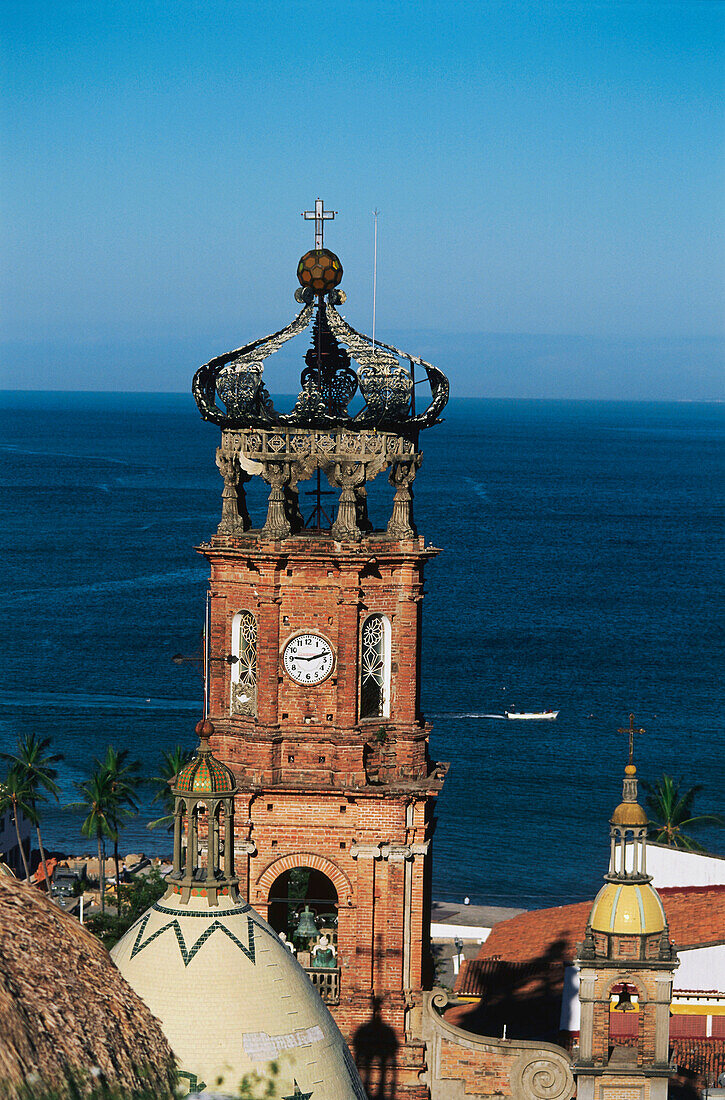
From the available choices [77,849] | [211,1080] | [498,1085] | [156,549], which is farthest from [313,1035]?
[156,549]

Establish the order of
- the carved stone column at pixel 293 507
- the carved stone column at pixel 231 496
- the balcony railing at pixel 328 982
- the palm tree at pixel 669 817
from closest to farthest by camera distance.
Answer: the balcony railing at pixel 328 982 < the carved stone column at pixel 231 496 < the carved stone column at pixel 293 507 < the palm tree at pixel 669 817

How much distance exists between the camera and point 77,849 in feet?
270

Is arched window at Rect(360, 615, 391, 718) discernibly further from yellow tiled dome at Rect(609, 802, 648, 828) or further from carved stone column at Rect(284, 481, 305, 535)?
yellow tiled dome at Rect(609, 802, 648, 828)

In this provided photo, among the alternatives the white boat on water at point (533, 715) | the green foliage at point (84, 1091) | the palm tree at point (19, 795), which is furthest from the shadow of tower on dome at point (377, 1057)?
the white boat on water at point (533, 715)

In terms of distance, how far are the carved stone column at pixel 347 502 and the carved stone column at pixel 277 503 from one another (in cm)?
80

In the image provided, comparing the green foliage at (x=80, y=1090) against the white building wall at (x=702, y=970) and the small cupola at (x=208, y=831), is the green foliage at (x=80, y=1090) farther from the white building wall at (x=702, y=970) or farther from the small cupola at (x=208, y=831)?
the white building wall at (x=702, y=970)

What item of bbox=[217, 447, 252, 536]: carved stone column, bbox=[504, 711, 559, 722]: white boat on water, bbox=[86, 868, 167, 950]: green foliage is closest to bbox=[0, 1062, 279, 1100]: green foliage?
bbox=[217, 447, 252, 536]: carved stone column

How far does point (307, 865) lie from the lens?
32.7 m

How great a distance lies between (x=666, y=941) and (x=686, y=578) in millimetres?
136759

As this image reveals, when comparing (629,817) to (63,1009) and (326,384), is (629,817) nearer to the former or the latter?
(326,384)

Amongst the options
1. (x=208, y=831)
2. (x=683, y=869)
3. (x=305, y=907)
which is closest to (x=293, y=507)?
(x=305, y=907)

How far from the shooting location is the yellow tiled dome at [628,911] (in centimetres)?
3353

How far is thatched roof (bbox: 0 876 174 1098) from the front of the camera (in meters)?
14.0

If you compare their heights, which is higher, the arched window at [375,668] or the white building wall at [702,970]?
the arched window at [375,668]
